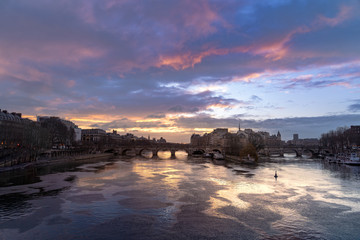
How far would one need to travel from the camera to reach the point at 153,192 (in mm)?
31609

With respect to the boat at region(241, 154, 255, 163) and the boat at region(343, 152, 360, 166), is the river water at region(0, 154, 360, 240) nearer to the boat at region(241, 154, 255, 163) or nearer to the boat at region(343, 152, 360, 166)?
the boat at region(241, 154, 255, 163)

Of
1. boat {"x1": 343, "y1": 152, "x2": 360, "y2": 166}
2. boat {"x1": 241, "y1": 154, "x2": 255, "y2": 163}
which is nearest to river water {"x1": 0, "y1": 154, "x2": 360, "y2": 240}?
boat {"x1": 241, "y1": 154, "x2": 255, "y2": 163}

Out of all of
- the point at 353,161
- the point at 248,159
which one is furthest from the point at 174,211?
the point at 353,161

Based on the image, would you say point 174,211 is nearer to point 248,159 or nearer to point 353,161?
point 248,159

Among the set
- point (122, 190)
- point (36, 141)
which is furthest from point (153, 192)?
point (36, 141)

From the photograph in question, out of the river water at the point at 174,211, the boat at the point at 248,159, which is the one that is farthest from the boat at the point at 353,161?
the river water at the point at 174,211

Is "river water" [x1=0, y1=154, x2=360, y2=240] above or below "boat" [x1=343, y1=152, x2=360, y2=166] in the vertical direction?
below

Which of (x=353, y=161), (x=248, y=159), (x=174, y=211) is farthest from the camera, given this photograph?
(x=248, y=159)

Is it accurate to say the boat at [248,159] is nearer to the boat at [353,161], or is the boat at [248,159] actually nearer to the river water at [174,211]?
the boat at [353,161]

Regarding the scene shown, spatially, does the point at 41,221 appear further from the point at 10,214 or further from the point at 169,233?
the point at 169,233

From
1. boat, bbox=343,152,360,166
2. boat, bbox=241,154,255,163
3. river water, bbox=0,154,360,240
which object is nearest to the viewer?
river water, bbox=0,154,360,240

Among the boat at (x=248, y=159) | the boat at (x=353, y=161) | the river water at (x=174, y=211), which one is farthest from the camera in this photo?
the boat at (x=248, y=159)

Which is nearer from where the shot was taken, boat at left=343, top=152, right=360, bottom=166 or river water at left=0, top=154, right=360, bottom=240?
river water at left=0, top=154, right=360, bottom=240

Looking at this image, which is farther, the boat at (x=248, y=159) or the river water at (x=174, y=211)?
the boat at (x=248, y=159)
